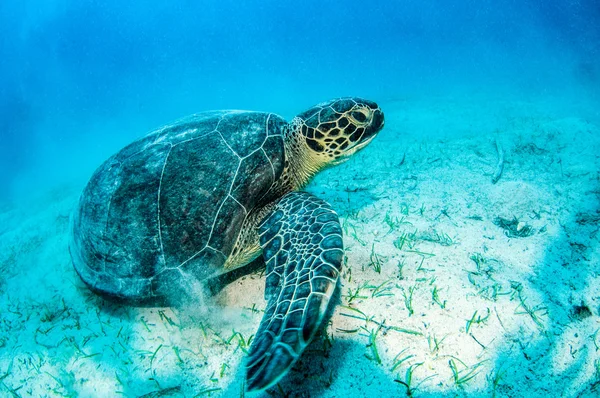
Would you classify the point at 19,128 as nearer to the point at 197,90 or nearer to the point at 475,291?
the point at 197,90

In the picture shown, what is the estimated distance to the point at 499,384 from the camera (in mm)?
1624

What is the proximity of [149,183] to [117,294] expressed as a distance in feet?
3.47

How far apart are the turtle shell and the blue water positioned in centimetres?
1338

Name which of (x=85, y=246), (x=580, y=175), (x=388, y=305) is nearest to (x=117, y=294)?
(x=85, y=246)

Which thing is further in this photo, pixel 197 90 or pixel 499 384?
pixel 197 90

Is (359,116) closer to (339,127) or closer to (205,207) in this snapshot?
(339,127)

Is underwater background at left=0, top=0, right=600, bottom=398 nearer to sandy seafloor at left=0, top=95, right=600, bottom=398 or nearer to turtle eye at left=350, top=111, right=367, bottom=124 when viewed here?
sandy seafloor at left=0, top=95, right=600, bottom=398

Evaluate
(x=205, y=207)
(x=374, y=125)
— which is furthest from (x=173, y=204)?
(x=374, y=125)

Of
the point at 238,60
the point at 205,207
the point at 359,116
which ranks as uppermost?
the point at 359,116

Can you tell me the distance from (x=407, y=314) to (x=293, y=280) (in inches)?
34.9

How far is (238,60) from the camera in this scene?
274 feet

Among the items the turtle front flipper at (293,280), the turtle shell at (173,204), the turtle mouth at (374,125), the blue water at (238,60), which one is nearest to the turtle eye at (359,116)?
the turtle mouth at (374,125)

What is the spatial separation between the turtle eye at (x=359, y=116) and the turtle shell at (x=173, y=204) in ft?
2.78

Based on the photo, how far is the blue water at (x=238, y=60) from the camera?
22.0 metres
